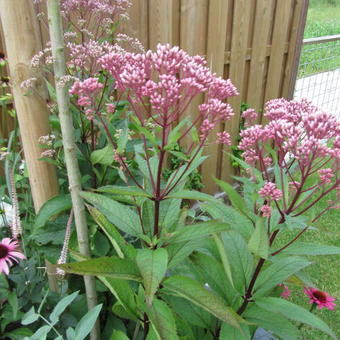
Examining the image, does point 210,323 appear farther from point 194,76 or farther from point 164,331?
point 194,76

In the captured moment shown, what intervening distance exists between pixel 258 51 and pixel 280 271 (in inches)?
122

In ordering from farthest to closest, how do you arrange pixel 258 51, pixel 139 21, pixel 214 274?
1. pixel 258 51
2. pixel 139 21
3. pixel 214 274

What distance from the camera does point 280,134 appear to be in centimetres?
117

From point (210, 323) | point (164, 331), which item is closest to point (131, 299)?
point (164, 331)

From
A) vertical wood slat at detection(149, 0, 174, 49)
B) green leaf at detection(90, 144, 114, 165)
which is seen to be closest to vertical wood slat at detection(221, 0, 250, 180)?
vertical wood slat at detection(149, 0, 174, 49)

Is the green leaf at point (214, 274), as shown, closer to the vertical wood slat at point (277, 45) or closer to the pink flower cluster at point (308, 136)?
the pink flower cluster at point (308, 136)

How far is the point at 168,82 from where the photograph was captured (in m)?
1.03

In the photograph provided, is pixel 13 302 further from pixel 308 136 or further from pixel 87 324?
pixel 308 136

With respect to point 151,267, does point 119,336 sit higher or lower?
lower

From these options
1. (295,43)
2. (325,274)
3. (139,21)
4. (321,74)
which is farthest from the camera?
(321,74)

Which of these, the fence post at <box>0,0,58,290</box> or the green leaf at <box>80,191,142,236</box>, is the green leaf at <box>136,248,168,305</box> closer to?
the green leaf at <box>80,191,142,236</box>

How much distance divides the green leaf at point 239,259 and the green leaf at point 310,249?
5.4 inches

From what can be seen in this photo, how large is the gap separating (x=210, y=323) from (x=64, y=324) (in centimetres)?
58

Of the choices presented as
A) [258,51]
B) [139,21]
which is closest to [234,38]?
[258,51]
